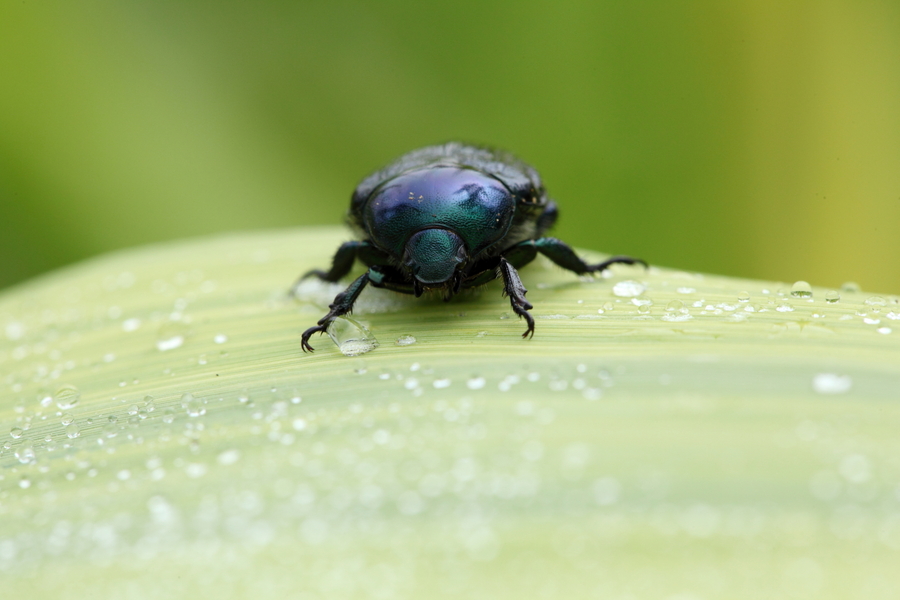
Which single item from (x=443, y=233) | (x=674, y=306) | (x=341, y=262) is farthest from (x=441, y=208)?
(x=674, y=306)

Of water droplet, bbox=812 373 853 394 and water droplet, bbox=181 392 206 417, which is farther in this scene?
water droplet, bbox=181 392 206 417

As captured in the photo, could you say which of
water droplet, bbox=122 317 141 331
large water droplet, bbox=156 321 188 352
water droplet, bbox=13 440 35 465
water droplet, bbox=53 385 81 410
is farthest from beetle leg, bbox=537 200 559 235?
water droplet, bbox=13 440 35 465

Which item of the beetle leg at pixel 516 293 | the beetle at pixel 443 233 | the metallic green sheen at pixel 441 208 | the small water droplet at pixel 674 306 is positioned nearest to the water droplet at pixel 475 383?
the beetle leg at pixel 516 293

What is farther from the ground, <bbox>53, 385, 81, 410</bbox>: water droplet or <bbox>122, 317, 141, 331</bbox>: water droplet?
<bbox>53, 385, 81, 410</bbox>: water droplet

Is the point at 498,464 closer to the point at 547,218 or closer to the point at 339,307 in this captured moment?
the point at 339,307

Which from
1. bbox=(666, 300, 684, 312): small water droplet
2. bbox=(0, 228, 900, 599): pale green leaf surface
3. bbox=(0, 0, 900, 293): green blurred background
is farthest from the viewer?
bbox=(0, 0, 900, 293): green blurred background

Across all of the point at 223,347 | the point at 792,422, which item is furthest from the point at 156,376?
the point at 792,422

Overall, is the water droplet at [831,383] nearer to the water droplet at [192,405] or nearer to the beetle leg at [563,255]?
the beetle leg at [563,255]

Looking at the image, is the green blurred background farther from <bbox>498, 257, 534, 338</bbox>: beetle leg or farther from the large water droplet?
the large water droplet
